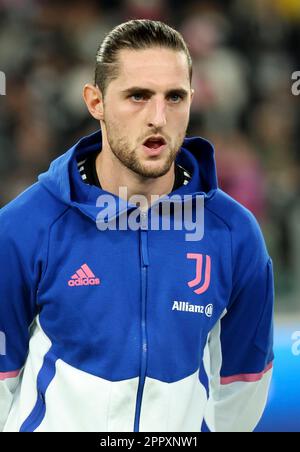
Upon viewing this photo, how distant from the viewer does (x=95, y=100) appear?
2.90 metres

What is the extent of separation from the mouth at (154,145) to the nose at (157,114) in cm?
5

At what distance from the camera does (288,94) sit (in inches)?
286

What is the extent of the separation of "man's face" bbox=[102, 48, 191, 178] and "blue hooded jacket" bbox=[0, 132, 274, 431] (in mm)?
150

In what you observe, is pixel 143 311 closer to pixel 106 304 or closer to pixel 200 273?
pixel 106 304

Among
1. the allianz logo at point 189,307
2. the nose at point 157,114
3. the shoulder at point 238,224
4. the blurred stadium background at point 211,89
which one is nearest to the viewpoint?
the nose at point 157,114

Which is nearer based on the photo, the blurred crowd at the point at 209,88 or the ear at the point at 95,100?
the ear at the point at 95,100

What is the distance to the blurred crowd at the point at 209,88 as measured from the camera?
6.63 metres

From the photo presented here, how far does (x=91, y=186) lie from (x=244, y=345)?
2.41ft

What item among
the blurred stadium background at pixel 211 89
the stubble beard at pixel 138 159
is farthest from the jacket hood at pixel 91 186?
the blurred stadium background at pixel 211 89

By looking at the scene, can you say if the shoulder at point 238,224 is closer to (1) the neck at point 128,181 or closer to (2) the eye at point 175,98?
(1) the neck at point 128,181

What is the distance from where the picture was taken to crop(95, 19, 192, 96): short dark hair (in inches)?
109

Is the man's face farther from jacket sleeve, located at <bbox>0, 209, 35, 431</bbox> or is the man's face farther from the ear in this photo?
jacket sleeve, located at <bbox>0, 209, 35, 431</bbox>

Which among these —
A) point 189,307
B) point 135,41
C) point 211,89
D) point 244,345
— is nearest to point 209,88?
point 211,89

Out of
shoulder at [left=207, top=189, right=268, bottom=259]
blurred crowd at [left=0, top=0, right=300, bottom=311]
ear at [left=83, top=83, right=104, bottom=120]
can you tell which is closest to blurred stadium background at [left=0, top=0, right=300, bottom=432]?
blurred crowd at [left=0, top=0, right=300, bottom=311]
